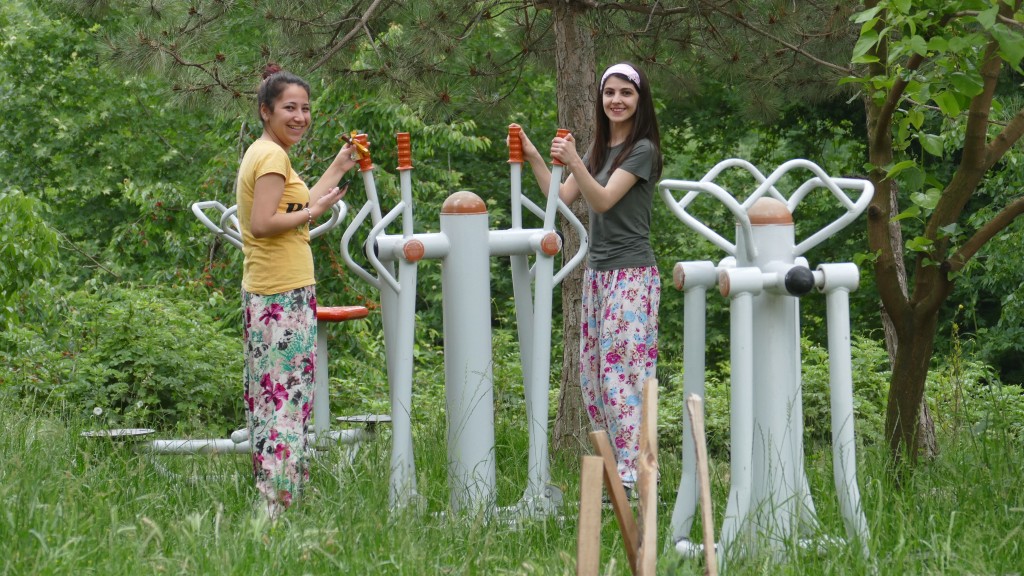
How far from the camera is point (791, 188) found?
37.9 feet

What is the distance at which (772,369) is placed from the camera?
3.15 m

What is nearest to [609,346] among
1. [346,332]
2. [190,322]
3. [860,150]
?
[190,322]

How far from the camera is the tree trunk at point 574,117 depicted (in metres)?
4.60

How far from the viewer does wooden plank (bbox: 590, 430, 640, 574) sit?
2.08 meters

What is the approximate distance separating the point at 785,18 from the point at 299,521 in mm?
3650

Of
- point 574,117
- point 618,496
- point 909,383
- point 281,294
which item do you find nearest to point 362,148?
point 281,294

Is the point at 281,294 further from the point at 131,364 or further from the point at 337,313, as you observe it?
the point at 131,364

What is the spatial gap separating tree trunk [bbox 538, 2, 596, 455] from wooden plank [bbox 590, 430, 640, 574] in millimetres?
2302

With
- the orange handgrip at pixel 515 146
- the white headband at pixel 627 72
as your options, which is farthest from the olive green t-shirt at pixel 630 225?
the orange handgrip at pixel 515 146

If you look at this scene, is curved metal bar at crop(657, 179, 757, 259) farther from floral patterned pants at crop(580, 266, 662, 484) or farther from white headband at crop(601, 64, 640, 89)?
white headband at crop(601, 64, 640, 89)

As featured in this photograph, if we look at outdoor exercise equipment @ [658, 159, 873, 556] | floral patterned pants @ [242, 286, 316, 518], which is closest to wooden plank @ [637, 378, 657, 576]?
outdoor exercise equipment @ [658, 159, 873, 556]

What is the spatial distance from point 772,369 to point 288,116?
1628mm

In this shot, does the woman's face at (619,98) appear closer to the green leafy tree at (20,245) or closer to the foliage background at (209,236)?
the foliage background at (209,236)

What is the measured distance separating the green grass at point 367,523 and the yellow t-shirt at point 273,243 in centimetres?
63
